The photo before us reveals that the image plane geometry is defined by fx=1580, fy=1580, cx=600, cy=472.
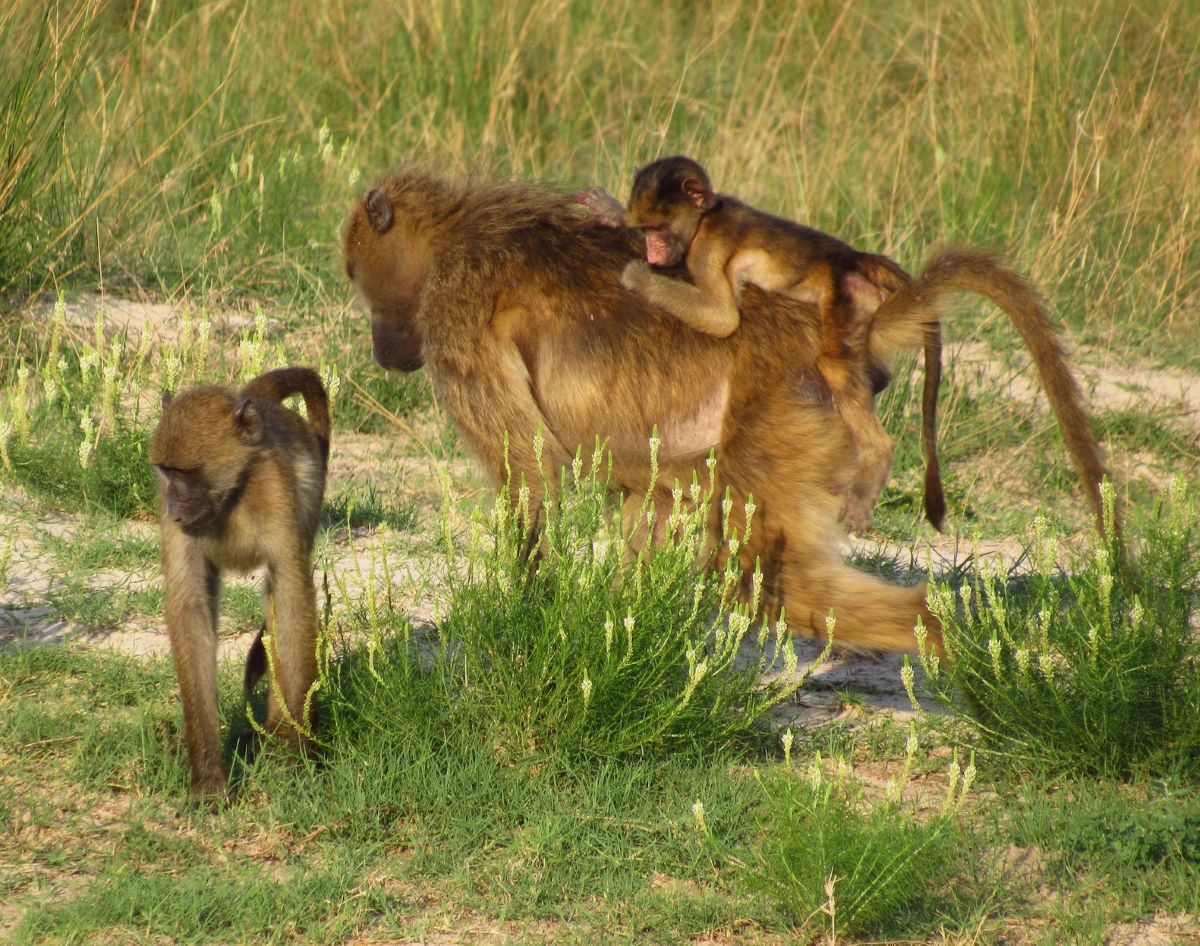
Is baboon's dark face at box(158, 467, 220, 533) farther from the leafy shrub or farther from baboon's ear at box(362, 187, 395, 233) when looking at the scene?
baboon's ear at box(362, 187, 395, 233)

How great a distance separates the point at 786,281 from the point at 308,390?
133 cm

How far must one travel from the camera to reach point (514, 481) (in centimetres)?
423

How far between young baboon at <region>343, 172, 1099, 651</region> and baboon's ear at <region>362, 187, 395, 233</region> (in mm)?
186

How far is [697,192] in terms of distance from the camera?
4.18 meters

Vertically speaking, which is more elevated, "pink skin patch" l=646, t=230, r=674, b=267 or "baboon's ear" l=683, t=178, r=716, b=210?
"baboon's ear" l=683, t=178, r=716, b=210

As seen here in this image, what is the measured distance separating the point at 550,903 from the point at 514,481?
4.07 ft

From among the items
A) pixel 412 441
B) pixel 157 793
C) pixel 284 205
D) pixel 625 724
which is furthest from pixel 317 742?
pixel 284 205

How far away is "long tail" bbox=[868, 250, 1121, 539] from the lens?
12.5 ft

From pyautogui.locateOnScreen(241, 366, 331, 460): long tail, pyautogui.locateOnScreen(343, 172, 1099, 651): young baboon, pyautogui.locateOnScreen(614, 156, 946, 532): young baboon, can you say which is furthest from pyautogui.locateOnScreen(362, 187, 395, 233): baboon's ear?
pyautogui.locateOnScreen(614, 156, 946, 532): young baboon

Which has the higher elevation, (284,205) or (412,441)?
(284,205)

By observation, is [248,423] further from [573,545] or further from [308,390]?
[573,545]

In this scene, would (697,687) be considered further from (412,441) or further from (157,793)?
(412,441)

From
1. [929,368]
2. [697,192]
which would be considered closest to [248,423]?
[697,192]

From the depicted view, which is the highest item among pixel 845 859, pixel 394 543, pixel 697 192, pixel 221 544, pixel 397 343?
pixel 697 192
